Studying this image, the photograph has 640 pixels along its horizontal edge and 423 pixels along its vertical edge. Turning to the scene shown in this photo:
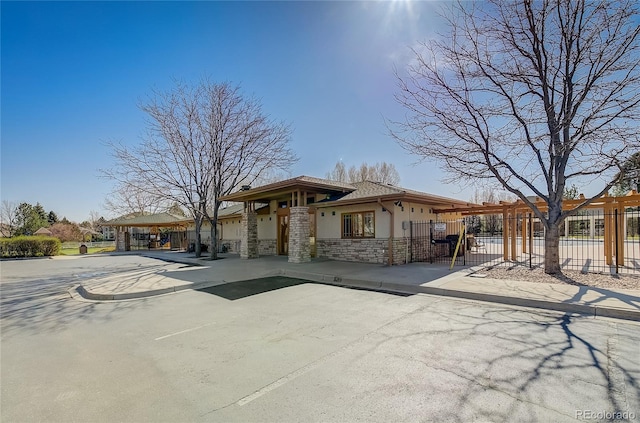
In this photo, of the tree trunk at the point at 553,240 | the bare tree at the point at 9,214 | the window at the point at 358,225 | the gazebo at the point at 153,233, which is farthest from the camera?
the bare tree at the point at 9,214

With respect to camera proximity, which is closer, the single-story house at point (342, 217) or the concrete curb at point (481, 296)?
the concrete curb at point (481, 296)

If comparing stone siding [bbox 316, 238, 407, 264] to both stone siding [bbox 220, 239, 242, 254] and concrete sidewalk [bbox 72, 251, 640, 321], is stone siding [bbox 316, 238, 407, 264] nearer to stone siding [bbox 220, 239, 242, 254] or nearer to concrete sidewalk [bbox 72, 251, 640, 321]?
concrete sidewalk [bbox 72, 251, 640, 321]

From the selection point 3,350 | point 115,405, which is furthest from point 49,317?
point 115,405

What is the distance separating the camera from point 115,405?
114 inches

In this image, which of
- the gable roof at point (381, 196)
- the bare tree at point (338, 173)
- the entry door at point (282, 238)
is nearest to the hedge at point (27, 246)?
the entry door at point (282, 238)

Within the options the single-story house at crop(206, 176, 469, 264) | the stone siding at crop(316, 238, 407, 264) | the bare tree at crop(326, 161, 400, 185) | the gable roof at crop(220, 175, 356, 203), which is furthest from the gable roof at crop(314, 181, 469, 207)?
the bare tree at crop(326, 161, 400, 185)

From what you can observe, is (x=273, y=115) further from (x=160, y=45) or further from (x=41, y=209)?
(x=41, y=209)

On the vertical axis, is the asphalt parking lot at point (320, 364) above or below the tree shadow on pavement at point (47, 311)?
above

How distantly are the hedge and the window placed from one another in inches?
959

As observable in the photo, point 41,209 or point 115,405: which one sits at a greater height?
point 41,209

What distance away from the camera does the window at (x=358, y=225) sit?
13.1 m

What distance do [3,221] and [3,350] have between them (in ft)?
183

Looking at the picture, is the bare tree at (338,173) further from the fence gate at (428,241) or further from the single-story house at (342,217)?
the fence gate at (428,241)
